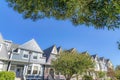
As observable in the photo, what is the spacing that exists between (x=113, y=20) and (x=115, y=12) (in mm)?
1267

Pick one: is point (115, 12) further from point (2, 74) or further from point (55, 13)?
point (2, 74)

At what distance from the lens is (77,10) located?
29.7 ft

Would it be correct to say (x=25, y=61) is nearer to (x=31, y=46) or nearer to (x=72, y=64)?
(x=31, y=46)

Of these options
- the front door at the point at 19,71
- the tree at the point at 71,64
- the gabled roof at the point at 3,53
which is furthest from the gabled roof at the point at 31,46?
the tree at the point at 71,64

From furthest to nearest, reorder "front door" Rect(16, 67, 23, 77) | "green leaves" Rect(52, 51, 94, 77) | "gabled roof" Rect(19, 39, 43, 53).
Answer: "gabled roof" Rect(19, 39, 43, 53) → "front door" Rect(16, 67, 23, 77) → "green leaves" Rect(52, 51, 94, 77)

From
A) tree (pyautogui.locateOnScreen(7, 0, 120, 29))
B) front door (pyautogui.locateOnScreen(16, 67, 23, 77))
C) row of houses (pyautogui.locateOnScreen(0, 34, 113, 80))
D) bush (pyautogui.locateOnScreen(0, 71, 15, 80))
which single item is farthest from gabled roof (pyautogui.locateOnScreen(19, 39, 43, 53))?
tree (pyautogui.locateOnScreen(7, 0, 120, 29))

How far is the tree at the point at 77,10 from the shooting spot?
7624mm

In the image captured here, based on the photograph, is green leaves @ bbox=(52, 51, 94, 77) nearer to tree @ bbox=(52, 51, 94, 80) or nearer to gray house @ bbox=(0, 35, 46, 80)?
tree @ bbox=(52, 51, 94, 80)

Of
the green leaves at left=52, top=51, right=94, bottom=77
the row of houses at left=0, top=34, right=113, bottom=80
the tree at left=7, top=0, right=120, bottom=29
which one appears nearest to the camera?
the tree at left=7, top=0, right=120, bottom=29

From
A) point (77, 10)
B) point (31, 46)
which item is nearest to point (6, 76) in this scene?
point (31, 46)

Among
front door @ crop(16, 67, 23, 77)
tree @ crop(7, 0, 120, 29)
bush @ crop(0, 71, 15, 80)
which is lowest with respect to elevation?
bush @ crop(0, 71, 15, 80)

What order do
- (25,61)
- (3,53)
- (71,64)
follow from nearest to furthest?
(71,64) → (3,53) → (25,61)

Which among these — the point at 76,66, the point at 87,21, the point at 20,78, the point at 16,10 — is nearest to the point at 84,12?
the point at 87,21

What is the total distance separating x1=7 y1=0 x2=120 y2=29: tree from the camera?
7.62 m
